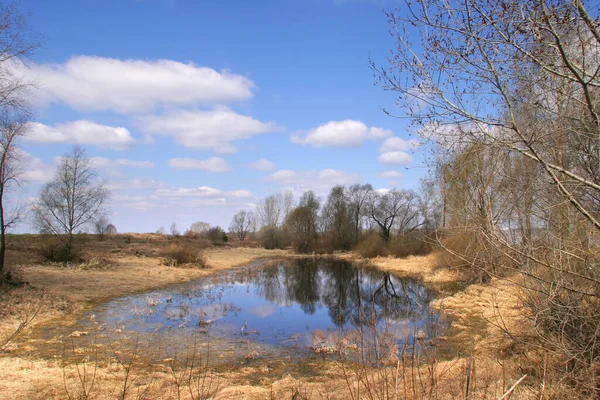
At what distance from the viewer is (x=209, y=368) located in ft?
25.9

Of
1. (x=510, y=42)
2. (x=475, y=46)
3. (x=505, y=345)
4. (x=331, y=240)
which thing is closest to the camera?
(x=510, y=42)

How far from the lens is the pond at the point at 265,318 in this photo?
9133 millimetres

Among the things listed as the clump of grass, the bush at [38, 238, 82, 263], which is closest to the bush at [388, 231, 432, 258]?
the clump of grass

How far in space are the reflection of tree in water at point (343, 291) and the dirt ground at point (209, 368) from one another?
1.89 m

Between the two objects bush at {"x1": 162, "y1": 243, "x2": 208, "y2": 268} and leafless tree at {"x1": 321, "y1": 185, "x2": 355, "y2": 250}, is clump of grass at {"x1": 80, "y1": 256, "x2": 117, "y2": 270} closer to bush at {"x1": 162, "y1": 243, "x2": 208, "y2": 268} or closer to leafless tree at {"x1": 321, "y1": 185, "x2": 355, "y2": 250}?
bush at {"x1": 162, "y1": 243, "x2": 208, "y2": 268}

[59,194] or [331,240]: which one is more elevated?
[59,194]

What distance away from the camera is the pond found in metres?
9.13

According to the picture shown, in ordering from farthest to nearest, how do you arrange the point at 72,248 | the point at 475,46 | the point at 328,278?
the point at 328,278 → the point at 72,248 → the point at 475,46

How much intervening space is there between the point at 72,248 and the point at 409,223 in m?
40.3

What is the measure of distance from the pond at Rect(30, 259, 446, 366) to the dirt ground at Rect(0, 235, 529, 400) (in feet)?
1.83

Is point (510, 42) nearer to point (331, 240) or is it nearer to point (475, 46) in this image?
point (475, 46)

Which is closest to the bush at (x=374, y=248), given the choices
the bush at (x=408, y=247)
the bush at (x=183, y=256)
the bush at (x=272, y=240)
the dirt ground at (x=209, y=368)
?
the bush at (x=408, y=247)

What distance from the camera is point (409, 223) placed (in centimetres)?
5203

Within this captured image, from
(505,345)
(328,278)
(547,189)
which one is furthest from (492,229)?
(328,278)
